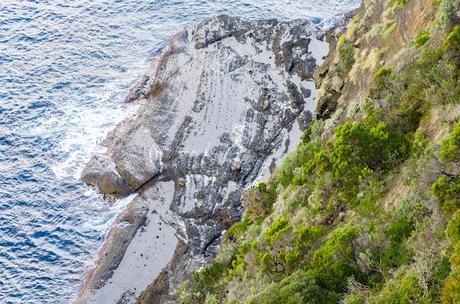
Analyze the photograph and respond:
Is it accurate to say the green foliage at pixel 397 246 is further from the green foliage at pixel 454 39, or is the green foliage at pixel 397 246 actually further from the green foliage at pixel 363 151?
the green foliage at pixel 454 39

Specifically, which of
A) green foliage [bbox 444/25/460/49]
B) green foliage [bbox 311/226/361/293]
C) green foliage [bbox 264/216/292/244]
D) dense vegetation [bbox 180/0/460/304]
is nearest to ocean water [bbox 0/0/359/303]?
dense vegetation [bbox 180/0/460/304]

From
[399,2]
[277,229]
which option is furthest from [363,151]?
[399,2]

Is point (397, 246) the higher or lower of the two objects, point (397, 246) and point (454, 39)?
the lower

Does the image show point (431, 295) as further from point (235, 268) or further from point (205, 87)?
point (205, 87)

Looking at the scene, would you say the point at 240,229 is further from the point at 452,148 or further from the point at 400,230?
the point at 452,148

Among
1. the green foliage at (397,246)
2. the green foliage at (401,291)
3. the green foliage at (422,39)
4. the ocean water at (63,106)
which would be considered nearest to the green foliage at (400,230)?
the green foliage at (397,246)

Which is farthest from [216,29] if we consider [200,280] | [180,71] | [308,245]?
[308,245]
